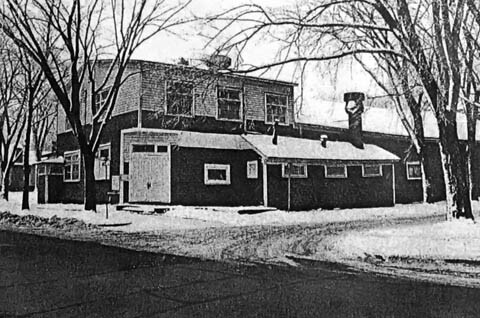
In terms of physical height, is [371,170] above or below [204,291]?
above

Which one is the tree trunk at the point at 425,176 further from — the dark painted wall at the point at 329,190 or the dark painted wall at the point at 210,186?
the dark painted wall at the point at 210,186

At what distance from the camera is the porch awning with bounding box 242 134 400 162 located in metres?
17.9

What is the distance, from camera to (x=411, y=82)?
13594 millimetres

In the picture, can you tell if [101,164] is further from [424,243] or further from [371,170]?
[424,243]

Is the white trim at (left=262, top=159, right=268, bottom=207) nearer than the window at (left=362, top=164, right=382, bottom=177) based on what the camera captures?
Yes

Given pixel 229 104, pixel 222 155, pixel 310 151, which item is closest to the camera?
pixel 222 155

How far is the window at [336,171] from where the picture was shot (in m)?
20.0

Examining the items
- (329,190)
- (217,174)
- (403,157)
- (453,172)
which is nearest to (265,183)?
(217,174)

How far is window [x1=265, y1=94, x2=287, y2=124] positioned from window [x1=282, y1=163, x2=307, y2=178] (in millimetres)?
2641

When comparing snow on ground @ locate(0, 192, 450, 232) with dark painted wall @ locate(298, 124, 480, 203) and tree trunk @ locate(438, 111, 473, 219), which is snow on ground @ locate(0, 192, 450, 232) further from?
dark painted wall @ locate(298, 124, 480, 203)

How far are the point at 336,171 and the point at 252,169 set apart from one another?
12.1ft

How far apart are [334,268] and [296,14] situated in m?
5.39

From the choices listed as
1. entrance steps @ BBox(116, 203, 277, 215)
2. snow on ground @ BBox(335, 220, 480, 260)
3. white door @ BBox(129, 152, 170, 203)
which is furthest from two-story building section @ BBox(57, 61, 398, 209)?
snow on ground @ BBox(335, 220, 480, 260)

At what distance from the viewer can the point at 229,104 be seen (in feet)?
64.7
